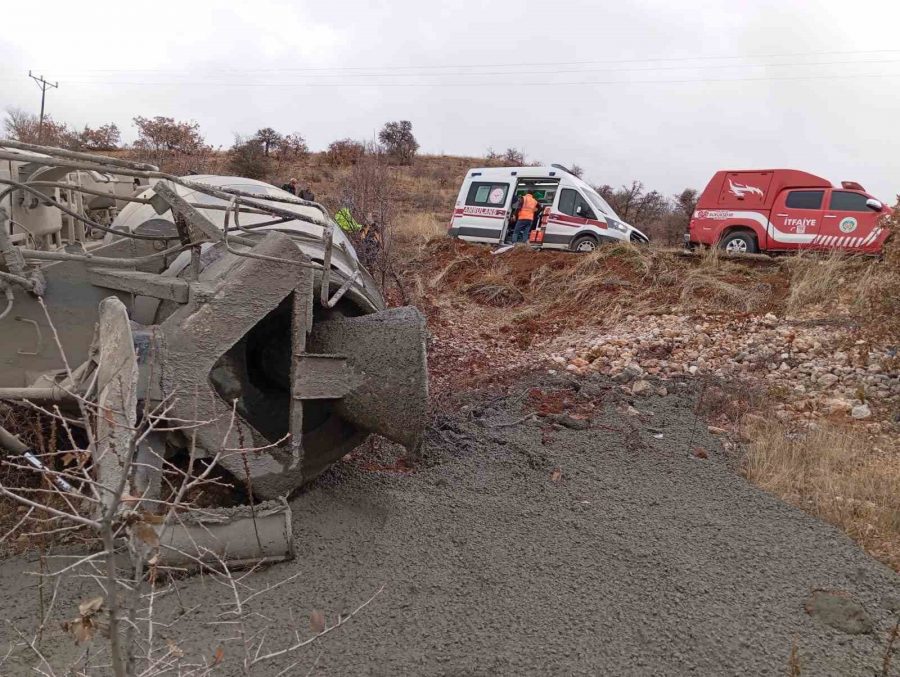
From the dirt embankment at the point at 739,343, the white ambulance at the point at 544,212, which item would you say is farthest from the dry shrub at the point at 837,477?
the white ambulance at the point at 544,212

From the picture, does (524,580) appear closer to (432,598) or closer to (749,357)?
(432,598)

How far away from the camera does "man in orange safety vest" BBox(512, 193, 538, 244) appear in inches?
551

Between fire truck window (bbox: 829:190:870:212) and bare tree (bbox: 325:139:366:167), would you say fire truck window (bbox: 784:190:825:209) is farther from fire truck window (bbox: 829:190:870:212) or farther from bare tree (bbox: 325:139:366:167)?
bare tree (bbox: 325:139:366:167)

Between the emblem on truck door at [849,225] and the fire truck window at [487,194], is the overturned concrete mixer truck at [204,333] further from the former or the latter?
the fire truck window at [487,194]

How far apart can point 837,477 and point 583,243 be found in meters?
9.91

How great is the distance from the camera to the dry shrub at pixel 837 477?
12.5 ft

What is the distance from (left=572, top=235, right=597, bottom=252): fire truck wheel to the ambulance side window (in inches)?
17.3

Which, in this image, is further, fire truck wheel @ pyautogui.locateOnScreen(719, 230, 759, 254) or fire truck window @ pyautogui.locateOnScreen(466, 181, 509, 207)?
fire truck window @ pyautogui.locateOnScreen(466, 181, 509, 207)

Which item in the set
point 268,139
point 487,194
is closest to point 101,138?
point 268,139

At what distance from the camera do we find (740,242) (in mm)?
12680

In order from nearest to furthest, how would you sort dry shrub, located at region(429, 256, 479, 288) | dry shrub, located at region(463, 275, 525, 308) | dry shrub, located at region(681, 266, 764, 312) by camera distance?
dry shrub, located at region(681, 266, 764, 312) < dry shrub, located at region(463, 275, 525, 308) < dry shrub, located at region(429, 256, 479, 288)

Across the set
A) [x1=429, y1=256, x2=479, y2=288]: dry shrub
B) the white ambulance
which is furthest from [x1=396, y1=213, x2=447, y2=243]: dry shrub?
[x1=429, y1=256, x2=479, y2=288]: dry shrub

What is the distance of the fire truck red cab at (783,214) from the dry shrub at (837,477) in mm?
7628

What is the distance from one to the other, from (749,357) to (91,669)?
657 centimetres
